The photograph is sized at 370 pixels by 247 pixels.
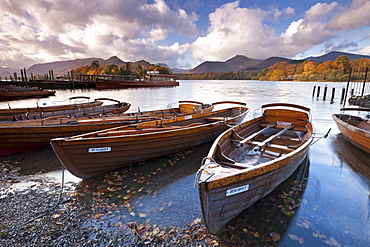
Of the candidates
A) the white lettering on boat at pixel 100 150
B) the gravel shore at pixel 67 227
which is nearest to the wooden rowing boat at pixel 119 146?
the white lettering on boat at pixel 100 150

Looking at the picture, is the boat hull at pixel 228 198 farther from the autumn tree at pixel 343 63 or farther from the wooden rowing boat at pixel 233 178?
the autumn tree at pixel 343 63

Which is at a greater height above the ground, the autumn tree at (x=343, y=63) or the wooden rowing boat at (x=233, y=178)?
the autumn tree at (x=343, y=63)

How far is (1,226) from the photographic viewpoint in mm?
4023

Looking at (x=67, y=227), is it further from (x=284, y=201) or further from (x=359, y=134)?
(x=359, y=134)

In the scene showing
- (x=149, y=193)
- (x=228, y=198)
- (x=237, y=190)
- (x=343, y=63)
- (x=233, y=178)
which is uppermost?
(x=343, y=63)

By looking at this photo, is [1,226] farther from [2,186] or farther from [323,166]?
[323,166]

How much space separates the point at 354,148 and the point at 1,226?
41.8 feet

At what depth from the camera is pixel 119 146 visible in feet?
20.0

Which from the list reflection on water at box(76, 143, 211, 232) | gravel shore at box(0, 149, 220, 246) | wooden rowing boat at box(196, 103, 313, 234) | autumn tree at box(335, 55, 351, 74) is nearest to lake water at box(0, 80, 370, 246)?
reflection on water at box(76, 143, 211, 232)

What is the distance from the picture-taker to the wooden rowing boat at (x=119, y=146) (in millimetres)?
5523

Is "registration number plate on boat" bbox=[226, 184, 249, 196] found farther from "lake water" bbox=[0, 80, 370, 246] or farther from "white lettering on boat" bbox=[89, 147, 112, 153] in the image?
"white lettering on boat" bbox=[89, 147, 112, 153]

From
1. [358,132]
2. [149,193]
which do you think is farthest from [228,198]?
[358,132]

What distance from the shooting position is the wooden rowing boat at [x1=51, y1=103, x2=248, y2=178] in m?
5.52

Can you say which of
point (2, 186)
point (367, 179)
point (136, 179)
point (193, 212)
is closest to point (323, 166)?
point (367, 179)
